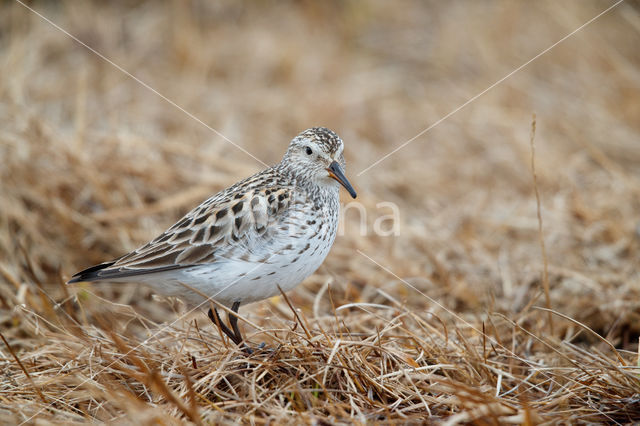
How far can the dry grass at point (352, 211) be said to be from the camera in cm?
354

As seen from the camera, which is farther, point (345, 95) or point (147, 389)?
point (345, 95)

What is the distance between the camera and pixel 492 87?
10.0 m

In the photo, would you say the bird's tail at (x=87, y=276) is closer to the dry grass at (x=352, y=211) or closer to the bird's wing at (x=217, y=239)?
the bird's wing at (x=217, y=239)

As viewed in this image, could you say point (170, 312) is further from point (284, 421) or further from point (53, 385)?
point (284, 421)

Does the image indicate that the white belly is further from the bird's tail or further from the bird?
the bird's tail

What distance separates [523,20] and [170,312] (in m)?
9.73

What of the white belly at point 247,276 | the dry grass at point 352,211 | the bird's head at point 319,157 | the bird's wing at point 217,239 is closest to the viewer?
the dry grass at point 352,211

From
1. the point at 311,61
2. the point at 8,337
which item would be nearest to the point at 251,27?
the point at 311,61

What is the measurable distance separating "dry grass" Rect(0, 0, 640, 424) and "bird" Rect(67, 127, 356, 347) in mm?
332

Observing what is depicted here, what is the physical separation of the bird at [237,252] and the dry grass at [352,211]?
33 cm

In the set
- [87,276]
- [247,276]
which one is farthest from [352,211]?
[87,276]

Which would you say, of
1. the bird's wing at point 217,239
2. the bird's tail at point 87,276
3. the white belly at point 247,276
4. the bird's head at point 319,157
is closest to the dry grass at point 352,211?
the bird's tail at point 87,276

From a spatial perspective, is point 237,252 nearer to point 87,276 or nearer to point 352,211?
point 87,276

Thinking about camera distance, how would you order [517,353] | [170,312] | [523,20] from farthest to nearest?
1. [523,20]
2. [170,312]
3. [517,353]
